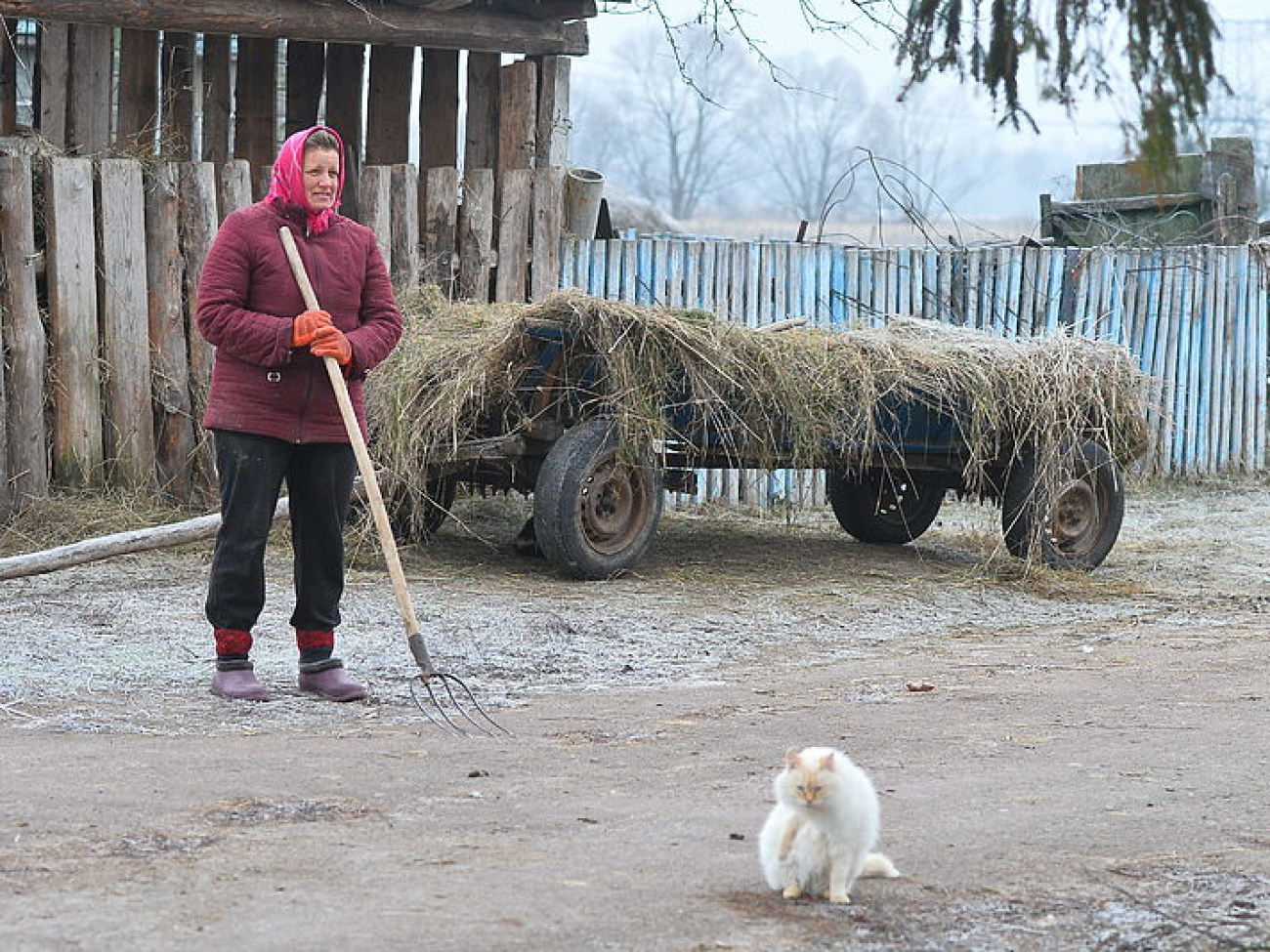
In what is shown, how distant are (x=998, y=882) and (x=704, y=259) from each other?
9.45 m

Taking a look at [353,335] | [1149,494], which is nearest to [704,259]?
[1149,494]

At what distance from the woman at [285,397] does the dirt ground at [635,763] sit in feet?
0.94

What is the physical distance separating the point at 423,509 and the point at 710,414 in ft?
5.36

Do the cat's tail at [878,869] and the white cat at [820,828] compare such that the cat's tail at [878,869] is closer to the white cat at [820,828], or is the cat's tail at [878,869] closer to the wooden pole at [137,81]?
the white cat at [820,828]

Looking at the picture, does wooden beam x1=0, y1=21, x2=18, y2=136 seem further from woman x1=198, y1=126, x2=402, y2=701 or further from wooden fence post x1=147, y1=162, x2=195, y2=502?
woman x1=198, y1=126, x2=402, y2=701

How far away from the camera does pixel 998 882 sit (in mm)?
4660

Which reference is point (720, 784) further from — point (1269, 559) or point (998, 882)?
point (1269, 559)

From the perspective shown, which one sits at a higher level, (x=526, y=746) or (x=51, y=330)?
(x=51, y=330)

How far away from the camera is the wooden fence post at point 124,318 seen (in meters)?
10.8

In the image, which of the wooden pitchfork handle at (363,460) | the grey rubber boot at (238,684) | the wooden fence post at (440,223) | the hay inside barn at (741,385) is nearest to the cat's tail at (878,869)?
the wooden pitchfork handle at (363,460)

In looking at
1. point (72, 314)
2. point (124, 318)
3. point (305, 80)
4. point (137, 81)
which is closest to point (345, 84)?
point (305, 80)

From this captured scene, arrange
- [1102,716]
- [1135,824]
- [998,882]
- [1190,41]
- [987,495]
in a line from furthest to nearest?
[987,495], [1102,716], [1135,824], [998,882], [1190,41]

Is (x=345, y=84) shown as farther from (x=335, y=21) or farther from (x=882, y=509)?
(x=882, y=509)

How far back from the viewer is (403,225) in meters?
12.1
